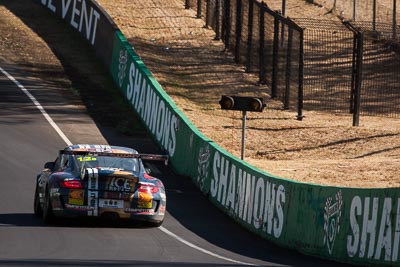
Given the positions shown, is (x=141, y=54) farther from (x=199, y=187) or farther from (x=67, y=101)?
(x=199, y=187)

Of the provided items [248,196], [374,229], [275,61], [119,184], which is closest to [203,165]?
[248,196]

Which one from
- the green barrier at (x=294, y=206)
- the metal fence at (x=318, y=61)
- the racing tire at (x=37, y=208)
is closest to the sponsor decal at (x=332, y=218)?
the green barrier at (x=294, y=206)

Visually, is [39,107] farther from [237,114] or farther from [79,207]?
[79,207]

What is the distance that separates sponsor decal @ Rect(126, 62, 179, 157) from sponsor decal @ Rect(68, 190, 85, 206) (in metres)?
9.42

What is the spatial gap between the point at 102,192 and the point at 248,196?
374 cm

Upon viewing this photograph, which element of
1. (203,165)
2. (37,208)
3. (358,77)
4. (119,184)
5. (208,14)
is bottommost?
(37,208)

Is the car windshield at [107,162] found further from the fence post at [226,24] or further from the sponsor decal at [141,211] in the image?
the fence post at [226,24]

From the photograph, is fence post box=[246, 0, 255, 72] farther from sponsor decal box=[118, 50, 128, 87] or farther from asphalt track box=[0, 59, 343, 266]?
asphalt track box=[0, 59, 343, 266]

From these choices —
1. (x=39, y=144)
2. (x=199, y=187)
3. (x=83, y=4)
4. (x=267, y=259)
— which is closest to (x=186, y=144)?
(x=199, y=187)

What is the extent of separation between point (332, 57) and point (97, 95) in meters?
10.2

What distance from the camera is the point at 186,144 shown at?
28.5m

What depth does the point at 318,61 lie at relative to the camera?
4234cm

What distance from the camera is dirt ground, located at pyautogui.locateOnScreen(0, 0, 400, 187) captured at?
1160 inches

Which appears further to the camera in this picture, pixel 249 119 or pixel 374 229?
pixel 249 119
